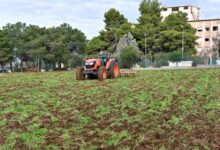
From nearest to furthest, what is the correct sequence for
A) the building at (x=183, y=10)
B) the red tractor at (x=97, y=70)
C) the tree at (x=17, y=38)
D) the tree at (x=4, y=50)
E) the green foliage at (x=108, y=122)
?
the green foliage at (x=108, y=122) → the red tractor at (x=97, y=70) → the tree at (x=4, y=50) → the tree at (x=17, y=38) → the building at (x=183, y=10)

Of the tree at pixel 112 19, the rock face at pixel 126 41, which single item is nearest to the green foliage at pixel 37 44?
the tree at pixel 112 19

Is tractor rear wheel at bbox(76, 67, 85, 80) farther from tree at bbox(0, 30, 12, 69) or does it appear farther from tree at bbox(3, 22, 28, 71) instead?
tree at bbox(3, 22, 28, 71)

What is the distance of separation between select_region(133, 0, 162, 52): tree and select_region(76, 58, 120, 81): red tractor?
183 ft

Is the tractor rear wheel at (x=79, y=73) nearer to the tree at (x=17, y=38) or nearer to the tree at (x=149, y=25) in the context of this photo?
the tree at (x=17, y=38)

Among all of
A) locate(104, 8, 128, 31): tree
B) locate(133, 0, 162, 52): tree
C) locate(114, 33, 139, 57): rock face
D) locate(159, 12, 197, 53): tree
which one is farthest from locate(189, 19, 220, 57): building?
locate(114, 33, 139, 57): rock face

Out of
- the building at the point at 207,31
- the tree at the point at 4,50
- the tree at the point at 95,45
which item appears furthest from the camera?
the building at the point at 207,31

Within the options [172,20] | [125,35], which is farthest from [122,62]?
[172,20]

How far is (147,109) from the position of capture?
10.4 meters

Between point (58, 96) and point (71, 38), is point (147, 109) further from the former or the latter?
point (71, 38)

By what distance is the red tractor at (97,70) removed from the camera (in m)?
21.7

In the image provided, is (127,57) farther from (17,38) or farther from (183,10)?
(183,10)

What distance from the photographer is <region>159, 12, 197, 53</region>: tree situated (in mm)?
77938

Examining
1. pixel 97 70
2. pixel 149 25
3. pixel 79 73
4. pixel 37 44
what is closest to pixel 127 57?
pixel 149 25

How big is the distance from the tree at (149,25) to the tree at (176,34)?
147 cm
